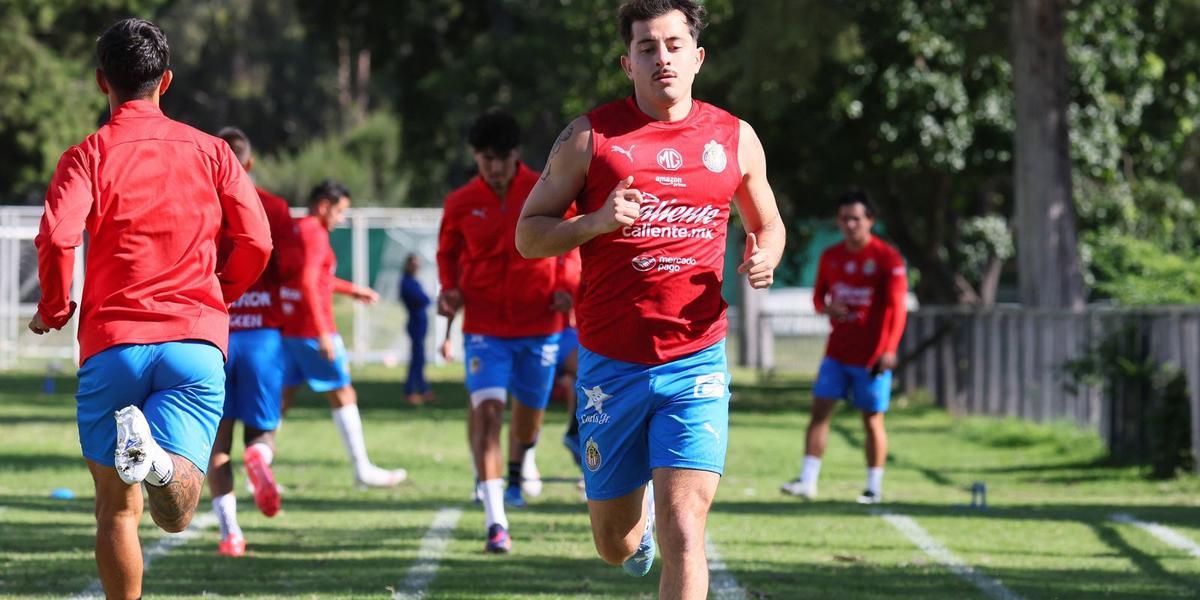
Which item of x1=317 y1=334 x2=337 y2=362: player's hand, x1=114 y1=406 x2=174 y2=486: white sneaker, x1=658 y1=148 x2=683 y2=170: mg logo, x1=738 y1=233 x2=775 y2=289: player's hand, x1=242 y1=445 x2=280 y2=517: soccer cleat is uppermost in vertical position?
x1=658 y1=148 x2=683 y2=170: mg logo

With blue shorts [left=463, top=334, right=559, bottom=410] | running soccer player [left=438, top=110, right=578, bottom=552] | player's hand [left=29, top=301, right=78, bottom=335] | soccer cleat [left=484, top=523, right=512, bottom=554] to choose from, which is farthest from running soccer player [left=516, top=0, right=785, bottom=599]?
blue shorts [left=463, top=334, right=559, bottom=410]

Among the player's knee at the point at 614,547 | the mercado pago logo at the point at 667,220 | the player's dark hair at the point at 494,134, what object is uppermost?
the player's dark hair at the point at 494,134

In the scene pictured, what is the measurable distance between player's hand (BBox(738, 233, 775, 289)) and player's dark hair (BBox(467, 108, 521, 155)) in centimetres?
430

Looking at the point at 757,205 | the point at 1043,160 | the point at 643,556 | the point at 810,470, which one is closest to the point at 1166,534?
the point at 810,470

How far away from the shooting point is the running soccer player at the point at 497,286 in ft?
33.6

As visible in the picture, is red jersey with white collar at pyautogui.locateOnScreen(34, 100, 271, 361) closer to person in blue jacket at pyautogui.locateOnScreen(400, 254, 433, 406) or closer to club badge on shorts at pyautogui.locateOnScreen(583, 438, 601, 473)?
club badge on shorts at pyautogui.locateOnScreen(583, 438, 601, 473)

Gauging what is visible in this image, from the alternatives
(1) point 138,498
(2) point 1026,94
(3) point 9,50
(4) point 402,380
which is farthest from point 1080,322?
(3) point 9,50

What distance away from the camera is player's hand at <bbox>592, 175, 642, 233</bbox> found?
565 cm

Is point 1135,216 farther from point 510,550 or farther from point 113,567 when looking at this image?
point 113,567

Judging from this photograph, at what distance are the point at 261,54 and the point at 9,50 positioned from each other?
31.5 metres

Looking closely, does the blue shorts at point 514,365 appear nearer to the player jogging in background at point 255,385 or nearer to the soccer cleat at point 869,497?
the player jogging in background at point 255,385

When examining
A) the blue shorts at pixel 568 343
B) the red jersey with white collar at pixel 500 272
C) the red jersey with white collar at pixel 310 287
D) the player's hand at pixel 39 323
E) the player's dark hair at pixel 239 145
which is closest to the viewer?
the player's hand at pixel 39 323

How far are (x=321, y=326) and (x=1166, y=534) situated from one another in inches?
223

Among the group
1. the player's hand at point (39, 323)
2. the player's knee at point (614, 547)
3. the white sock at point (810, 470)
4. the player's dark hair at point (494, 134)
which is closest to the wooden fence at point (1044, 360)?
the white sock at point (810, 470)
